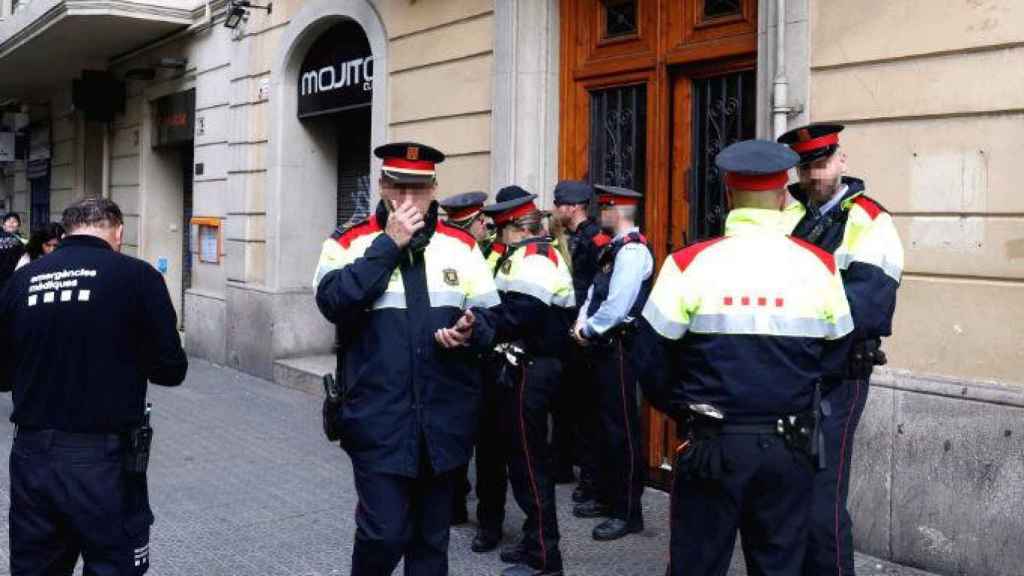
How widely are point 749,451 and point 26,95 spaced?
21.5m

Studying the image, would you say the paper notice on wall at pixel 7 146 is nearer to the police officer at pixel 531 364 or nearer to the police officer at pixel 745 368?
the police officer at pixel 531 364

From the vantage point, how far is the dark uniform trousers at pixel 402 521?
4305 mm

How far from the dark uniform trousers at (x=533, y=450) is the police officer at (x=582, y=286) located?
70 cm

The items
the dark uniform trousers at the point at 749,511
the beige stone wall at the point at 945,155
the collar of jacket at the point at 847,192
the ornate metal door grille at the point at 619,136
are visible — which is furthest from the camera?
the ornate metal door grille at the point at 619,136

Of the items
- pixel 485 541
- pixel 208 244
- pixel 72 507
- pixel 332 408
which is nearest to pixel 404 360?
pixel 332 408

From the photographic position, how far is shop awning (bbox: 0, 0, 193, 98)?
49.0 feet

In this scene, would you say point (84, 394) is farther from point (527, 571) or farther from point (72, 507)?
point (527, 571)

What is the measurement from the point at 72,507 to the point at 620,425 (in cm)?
332

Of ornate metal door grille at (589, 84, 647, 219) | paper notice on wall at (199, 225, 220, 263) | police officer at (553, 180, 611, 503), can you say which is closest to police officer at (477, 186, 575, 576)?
police officer at (553, 180, 611, 503)

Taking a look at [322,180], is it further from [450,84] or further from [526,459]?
[526,459]

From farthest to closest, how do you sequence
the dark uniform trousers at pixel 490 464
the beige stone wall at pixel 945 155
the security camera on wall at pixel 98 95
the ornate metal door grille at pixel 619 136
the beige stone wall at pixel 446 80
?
1. the security camera on wall at pixel 98 95
2. the beige stone wall at pixel 446 80
3. the ornate metal door grille at pixel 619 136
4. the dark uniform trousers at pixel 490 464
5. the beige stone wall at pixel 945 155

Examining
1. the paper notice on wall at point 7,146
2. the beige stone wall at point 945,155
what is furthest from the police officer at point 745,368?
the paper notice on wall at point 7,146

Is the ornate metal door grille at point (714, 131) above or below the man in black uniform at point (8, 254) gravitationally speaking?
above

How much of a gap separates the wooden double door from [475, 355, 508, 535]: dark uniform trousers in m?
1.74
